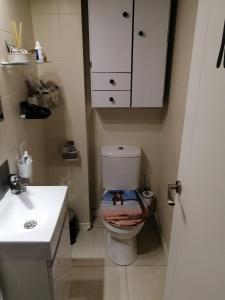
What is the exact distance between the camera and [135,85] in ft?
5.95

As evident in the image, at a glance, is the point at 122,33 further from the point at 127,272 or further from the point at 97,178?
the point at 127,272

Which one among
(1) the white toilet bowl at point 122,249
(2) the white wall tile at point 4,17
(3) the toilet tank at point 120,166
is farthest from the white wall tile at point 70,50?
(1) the white toilet bowl at point 122,249

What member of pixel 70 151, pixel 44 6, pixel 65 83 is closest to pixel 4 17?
pixel 44 6

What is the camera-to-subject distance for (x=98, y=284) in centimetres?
173

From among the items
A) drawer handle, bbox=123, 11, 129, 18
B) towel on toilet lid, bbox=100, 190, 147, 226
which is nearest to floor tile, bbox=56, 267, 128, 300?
towel on toilet lid, bbox=100, 190, 147, 226

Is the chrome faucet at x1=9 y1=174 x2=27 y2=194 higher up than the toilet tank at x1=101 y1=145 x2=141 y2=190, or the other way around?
the chrome faucet at x1=9 y1=174 x2=27 y2=194

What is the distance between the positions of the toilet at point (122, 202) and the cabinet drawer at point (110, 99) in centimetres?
42

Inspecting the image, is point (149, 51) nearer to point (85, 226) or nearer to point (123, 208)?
point (123, 208)

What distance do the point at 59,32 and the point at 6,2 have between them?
469 millimetres

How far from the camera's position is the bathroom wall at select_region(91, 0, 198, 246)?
1660 millimetres

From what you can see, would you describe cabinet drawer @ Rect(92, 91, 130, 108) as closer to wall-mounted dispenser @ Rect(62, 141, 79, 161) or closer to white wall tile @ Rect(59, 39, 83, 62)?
white wall tile @ Rect(59, 39, 83, 62)

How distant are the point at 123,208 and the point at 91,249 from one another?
0.54 m

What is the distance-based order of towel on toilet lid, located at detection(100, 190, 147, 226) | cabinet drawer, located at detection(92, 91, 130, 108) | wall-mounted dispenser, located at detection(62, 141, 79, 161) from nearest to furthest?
towel on toilet lid, located at detection(100, 190, 147, 226)
cabinet drawer, located at detection(92, 91, 130, 108)
wall-mounted dispenser, located at detection(62, 141, 79, 161)

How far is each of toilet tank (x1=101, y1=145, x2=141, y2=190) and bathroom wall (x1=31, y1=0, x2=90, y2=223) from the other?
189mm
